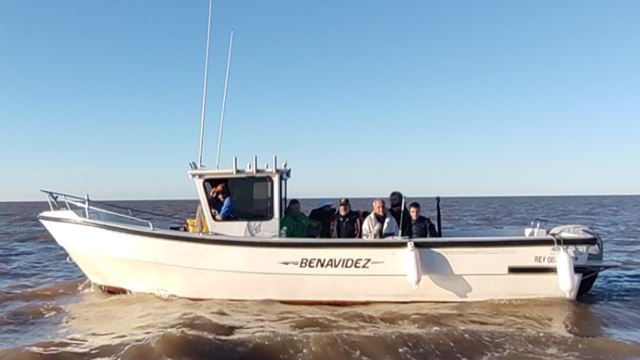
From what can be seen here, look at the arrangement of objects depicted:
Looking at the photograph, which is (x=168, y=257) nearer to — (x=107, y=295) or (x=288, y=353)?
(x=107, y=295)

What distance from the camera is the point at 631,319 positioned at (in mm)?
7238

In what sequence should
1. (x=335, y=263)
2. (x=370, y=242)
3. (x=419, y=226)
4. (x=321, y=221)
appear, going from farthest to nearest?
(x=321, y=221), (x=419, y=226), (x=335, y=263), (x=370, y=242)

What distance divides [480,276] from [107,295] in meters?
5.75

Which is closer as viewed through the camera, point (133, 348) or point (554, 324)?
point (133, 348)

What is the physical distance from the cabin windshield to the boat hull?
796 mm

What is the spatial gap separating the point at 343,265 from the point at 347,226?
2.45ft

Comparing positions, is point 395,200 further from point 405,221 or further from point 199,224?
point 199,224

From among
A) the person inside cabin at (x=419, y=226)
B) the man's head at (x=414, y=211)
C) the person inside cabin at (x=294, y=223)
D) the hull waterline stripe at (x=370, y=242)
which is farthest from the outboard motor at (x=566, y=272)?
the person inside cabin at (x=294, y=223)

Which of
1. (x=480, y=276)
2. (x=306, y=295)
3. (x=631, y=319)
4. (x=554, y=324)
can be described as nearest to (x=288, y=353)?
(x=306, y=295)

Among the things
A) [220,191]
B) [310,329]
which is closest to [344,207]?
[220,191]

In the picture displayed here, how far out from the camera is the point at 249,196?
7.82m

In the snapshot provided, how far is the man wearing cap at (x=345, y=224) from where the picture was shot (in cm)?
768

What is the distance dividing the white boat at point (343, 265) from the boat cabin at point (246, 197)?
0.24 metres

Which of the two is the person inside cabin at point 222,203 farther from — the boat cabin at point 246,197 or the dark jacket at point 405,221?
the dark jacket at point 405,221
